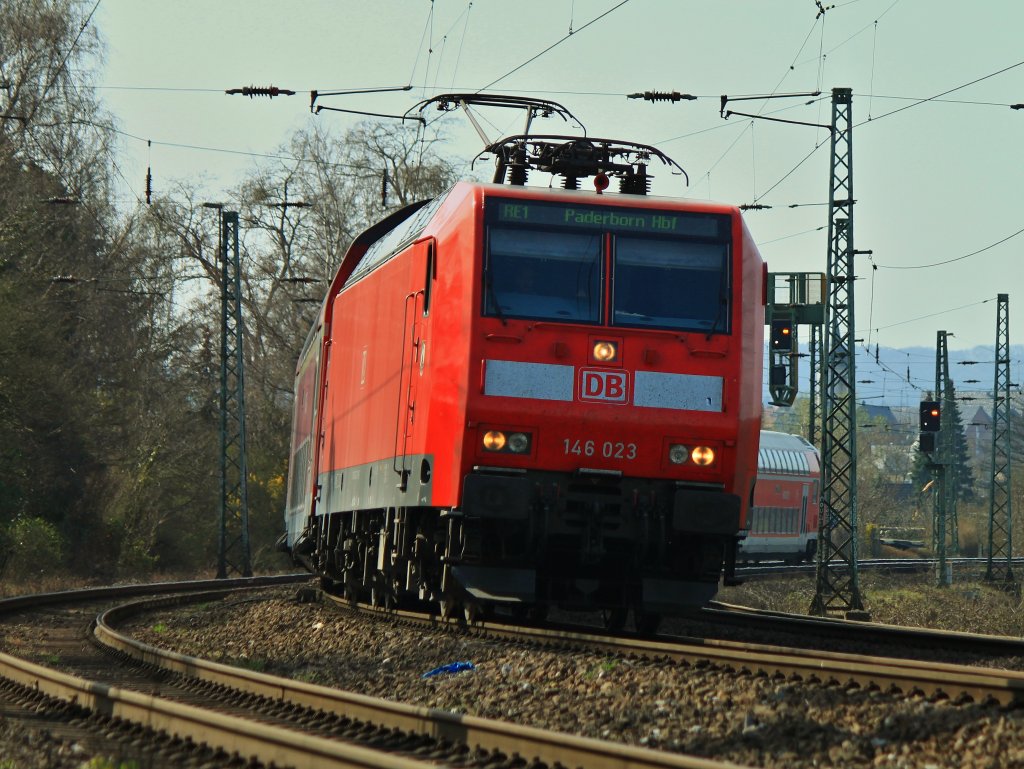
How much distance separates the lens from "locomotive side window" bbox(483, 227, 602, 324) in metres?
11.7

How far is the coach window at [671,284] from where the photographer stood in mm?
11805

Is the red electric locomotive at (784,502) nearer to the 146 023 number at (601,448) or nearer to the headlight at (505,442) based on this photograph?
the 146 023 number at (601,448)

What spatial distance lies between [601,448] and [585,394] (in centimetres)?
45

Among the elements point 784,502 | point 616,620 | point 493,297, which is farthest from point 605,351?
point 784,502

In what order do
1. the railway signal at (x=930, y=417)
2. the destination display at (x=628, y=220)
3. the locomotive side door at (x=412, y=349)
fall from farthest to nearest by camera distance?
1. the railway signal at (x=930, y=417)
2. the locomotive side door at (x=412, y=349)
3. the destination display at (x=628, y=220)

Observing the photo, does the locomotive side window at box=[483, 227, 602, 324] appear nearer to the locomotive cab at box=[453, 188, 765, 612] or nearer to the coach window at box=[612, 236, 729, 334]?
the locomotive cab at box=[453, 188, 765, 612]

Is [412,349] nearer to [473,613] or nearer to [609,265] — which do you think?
[609,265]

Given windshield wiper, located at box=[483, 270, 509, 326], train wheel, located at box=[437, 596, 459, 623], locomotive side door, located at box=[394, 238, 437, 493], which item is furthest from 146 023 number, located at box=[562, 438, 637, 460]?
train wheel, located at box=[437, 596, 459, 623]

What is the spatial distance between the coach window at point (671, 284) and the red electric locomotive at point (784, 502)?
29.1 meters

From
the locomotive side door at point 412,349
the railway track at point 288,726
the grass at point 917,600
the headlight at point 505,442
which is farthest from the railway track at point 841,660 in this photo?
the grass at point 917,600

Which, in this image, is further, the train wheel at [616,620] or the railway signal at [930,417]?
the railway signal at [930,417]

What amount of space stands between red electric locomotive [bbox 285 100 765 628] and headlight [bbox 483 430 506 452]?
11 mm

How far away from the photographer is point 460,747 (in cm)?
698

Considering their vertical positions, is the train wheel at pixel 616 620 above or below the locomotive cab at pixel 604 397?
below
